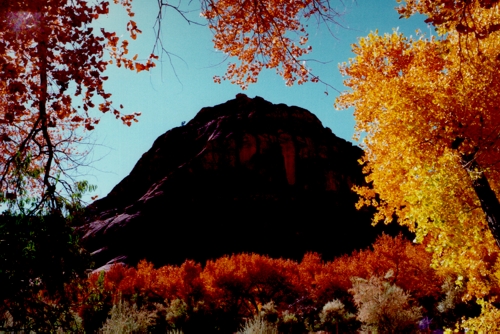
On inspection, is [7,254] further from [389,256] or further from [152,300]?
[389,256]

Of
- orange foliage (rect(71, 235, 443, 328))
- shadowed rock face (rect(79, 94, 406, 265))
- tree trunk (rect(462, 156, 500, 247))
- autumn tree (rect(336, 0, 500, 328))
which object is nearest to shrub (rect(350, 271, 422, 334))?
autumn tree (rect(336, 0, 500, 328))

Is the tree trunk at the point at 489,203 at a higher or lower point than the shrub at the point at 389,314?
higher

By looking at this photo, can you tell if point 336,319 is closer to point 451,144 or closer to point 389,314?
point 389,314

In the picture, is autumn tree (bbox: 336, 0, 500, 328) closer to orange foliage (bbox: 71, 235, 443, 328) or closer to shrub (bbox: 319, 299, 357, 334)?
shrub (bbox: 319, 299, 357, 334)

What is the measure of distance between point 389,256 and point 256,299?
581 inches

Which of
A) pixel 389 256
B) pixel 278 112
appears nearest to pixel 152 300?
pixel 389 256

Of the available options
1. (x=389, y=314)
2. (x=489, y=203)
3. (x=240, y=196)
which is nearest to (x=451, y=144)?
(x=489, y=203)

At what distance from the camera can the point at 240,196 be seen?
7125 cm

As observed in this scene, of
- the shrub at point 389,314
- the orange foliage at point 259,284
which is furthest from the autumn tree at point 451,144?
the orange foliage at point 259,284

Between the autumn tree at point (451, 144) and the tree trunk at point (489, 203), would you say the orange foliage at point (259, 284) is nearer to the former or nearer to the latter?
the autumn tree at point (451, 144)

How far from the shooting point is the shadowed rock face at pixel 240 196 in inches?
2419

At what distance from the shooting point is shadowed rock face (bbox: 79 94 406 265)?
2419 inches

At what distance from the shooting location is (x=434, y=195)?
7.07m

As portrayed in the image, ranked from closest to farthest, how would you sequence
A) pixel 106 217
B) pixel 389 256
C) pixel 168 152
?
pixel 389 256 < pixel 106 217 < pixel 168 152
